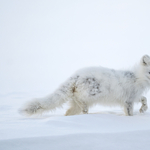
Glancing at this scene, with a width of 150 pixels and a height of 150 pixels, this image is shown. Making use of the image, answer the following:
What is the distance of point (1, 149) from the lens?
4.93 feet

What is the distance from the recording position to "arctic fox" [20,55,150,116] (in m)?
3.66

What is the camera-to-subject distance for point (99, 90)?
3869mm

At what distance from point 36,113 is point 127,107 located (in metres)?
1.98

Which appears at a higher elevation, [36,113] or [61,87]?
[61,87]

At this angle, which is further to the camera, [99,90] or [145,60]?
[145,60]

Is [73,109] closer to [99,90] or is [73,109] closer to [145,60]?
[99,90]

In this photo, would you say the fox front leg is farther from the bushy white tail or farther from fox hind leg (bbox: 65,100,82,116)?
the bushy white tail

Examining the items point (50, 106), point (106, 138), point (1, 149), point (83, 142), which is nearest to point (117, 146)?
point (106, 138)

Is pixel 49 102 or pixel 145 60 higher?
pixel 145 60

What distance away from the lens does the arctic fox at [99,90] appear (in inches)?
144

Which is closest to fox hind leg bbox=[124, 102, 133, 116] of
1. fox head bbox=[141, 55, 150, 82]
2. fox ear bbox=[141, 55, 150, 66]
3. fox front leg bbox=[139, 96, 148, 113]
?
fox front leg bbox=[139, 96, 148, 113]

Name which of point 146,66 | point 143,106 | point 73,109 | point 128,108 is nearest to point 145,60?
point 146,66

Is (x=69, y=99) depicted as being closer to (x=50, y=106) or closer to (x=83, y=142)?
(x=50, y=106)

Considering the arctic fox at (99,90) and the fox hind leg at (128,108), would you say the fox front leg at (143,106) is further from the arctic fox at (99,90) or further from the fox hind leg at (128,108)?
the fox hind leg at (128,108)
